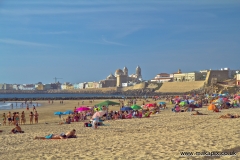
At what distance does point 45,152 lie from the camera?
24.2 ft

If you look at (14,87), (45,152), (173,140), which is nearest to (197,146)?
(173,140)

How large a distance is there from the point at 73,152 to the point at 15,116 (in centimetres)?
1057

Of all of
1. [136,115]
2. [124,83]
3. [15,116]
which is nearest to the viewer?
[15,116]

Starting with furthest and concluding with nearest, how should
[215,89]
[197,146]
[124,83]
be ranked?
[124,83] < [215,89] < [197,146]

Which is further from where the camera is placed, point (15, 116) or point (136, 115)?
point (136, 115)

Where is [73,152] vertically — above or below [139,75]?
below

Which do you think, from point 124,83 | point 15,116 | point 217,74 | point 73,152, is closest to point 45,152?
point 73,152

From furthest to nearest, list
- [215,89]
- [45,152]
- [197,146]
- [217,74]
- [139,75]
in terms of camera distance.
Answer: [139,75] < [217,74] < [215,89] < [45,152] < [197,146]

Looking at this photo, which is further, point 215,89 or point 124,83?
point 124,83

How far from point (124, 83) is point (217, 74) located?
173 ft

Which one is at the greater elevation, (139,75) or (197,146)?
(139,75)

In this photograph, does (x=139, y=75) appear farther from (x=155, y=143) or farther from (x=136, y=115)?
(x=155, y=143)

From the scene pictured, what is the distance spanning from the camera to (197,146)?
6887 mm

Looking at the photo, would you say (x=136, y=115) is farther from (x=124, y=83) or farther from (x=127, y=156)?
(x=124, y=83)
